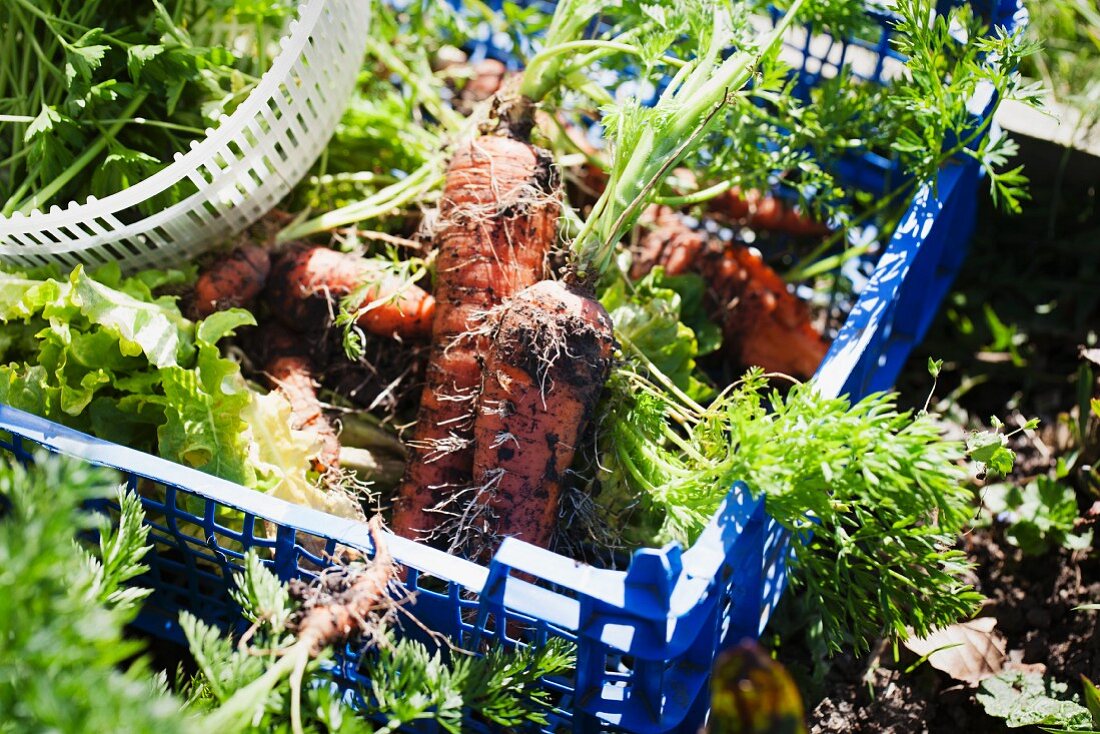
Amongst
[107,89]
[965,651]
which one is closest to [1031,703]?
[965,651]

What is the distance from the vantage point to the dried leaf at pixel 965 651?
63.3 inches

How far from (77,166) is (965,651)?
1.86 m

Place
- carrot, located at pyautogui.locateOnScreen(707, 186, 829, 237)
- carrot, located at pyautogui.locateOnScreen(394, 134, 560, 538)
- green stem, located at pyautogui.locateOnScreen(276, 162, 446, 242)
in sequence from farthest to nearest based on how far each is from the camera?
carrot, located at pyautogui.locateOnScreen(707, 186, 829, 237) < green stem, located at pyautogui.locateOnScreen(276, 162, 446, 242) < carrot, located at pyautogui.locateOnScreen(394, 134, 560, 538)

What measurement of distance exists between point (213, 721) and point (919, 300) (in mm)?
1589

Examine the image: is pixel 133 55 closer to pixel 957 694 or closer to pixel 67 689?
pixel 67 689

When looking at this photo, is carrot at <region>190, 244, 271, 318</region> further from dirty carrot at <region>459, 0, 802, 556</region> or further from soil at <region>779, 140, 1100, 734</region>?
soil at <region>779, 140, 1100, 734</region>

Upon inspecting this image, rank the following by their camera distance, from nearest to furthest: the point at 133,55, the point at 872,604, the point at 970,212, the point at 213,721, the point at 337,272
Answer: the point at 213,721 < the point at 872,604 < the point at 133,55 < the point at 337,272 < the point at 970,212

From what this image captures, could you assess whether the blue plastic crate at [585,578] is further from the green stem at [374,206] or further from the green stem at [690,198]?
the green stem at [374,206]

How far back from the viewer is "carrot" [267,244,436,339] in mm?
1810

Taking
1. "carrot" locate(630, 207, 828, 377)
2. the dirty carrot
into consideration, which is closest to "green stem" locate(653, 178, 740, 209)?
the dirty carrot

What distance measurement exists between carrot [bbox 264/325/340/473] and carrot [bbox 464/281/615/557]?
346 millimetres

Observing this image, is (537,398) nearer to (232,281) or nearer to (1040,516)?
(232,281)

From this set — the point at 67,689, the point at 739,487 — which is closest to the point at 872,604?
the point at 739,487

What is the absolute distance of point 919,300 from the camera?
1914 millimetres
